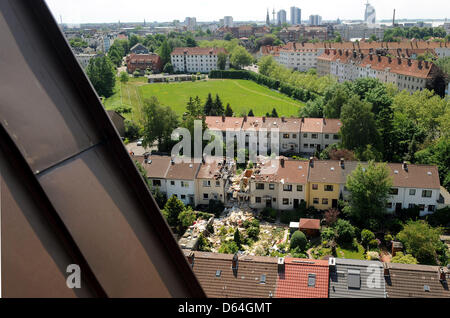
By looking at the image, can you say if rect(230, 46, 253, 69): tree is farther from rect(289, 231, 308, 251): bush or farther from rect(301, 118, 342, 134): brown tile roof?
rect(289, 231, 308, 251): bush

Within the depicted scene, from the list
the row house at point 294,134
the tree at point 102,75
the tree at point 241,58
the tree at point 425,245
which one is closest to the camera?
the tree at point 425,245

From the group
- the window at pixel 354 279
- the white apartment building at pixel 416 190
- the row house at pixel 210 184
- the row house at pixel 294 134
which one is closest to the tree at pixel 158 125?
the row house at pixel 294 134

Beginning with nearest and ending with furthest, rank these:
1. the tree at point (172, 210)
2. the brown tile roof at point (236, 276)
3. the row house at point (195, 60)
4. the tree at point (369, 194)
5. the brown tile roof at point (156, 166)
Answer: the brown tile roof at point (236, 276) < the tree at point (369, 194) < the tree at point (172, 210) < the brown tile roof at point (156, 166) < the row house at point (195, 60)

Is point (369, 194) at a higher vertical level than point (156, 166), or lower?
lower

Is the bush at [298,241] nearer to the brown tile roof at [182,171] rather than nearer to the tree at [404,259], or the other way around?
the tree at [404,259]

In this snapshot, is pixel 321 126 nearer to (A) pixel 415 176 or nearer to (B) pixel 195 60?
(A) pixel 415 176

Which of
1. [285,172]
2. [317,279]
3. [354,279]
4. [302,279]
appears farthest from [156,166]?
[354,279]
